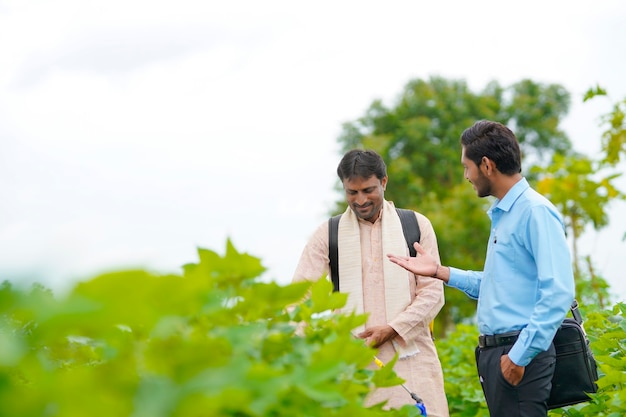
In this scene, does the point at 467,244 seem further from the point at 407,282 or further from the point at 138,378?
the point at 138,378

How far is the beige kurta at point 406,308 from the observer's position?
4668 mm

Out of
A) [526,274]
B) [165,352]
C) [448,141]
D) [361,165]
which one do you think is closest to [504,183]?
[526,274]

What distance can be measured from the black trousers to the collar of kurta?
102 centimetres

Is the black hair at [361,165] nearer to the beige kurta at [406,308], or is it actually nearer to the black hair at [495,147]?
the beige kurta at [406,308]

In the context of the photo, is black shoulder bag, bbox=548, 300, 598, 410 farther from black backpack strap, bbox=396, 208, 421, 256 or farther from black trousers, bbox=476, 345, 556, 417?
black backpack strap, bbox=396, 208, 421, 256

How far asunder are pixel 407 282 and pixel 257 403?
365cm

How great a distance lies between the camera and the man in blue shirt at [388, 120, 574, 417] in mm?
3521

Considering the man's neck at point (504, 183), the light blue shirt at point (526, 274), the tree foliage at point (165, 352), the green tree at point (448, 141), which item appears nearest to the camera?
the tree foliage at point (165, 352)

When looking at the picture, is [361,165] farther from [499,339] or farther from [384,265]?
[499,339]

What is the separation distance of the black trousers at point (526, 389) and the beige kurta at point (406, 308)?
85 centimetres

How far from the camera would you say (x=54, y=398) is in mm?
923

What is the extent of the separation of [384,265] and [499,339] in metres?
1.15

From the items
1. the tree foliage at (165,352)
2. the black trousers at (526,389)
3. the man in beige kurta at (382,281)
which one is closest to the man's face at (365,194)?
the man in beige kurta at (382,281)

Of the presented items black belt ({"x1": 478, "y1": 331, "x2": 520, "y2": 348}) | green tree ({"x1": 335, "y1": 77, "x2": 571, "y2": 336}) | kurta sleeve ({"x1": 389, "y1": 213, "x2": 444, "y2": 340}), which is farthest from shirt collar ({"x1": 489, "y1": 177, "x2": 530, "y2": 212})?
green tree ({"x1": 335, "y1": 77, "x2": 571, "y2": 336})
